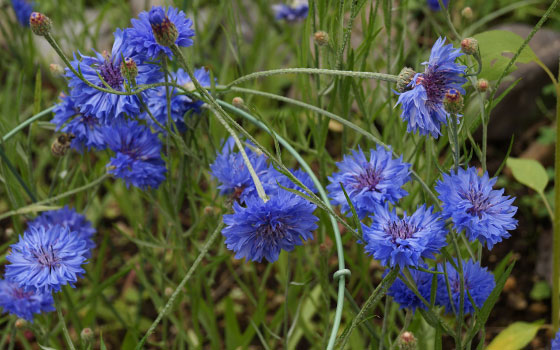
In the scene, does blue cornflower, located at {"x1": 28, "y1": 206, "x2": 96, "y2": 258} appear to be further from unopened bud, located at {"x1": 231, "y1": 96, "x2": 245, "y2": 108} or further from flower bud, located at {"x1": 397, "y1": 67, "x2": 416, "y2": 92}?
flower bud, located at {"x1": 397, "y1": 67, "x2": 416, "y2": 92}

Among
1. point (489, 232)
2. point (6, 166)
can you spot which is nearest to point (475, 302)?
point (489, 232)

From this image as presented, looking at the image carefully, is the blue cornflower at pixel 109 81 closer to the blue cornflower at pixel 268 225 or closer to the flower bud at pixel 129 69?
the flower bud at pixel 129 69

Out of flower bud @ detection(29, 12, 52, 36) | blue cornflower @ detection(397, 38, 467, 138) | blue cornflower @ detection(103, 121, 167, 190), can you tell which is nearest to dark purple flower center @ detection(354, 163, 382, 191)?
blue cornflower @ detection(397, 38, 467, 138)

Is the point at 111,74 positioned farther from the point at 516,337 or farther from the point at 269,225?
the point at 516,337

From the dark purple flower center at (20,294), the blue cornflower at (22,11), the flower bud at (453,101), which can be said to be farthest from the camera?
the blue cornflower at (22,11)

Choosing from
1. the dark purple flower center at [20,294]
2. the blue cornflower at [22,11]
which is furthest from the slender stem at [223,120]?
the blue cornflower at [22,11]

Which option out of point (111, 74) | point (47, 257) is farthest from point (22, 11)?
point (47, 257)
